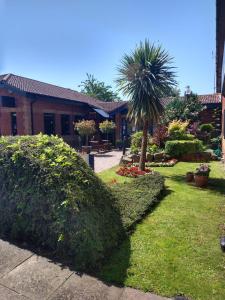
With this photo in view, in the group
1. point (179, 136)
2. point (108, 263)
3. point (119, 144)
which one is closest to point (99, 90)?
point (119, 144)

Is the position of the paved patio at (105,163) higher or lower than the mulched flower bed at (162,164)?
lower

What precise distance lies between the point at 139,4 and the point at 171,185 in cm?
616

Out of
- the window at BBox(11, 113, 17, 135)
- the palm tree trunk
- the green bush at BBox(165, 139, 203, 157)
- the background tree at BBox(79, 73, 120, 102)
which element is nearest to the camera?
the palm tree trunk

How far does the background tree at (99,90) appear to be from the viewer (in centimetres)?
5353

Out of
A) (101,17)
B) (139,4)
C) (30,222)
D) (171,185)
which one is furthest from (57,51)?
(30,222)

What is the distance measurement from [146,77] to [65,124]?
1520 centimetres

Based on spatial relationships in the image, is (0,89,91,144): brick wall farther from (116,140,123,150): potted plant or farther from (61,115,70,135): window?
(116,140,123,150): potted plant

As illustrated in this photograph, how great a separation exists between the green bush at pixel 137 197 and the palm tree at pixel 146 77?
3185mm

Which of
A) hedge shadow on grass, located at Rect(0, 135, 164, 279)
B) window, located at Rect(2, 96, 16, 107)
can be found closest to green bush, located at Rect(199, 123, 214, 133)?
window, located at Rect(2, 96, 16, 107)

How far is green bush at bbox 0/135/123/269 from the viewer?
328cm

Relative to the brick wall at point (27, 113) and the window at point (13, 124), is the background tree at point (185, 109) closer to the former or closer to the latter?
the brick wall at point (27, 113)

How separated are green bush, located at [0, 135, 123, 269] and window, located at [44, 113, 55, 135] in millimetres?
17507

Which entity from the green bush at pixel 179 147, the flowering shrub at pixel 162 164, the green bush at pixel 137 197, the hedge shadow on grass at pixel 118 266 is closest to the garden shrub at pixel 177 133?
the green bush at pixel 179 147

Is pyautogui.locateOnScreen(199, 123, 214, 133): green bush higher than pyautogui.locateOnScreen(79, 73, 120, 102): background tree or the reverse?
the reverse
